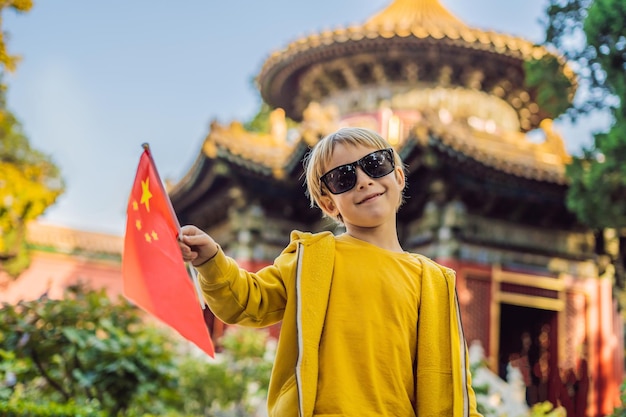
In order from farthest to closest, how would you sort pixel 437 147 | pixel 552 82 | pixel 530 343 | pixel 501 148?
pixel 530 343 < pixel 501 148 < pixel 437 147 < pixel 552 82

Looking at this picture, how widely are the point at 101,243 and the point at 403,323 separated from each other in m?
19.8

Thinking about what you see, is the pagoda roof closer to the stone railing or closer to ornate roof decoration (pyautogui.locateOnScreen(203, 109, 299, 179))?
ornate roof decoration (pyautogui.locateOnScreen(203, 109, 299, 179))

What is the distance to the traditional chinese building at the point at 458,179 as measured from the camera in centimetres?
829

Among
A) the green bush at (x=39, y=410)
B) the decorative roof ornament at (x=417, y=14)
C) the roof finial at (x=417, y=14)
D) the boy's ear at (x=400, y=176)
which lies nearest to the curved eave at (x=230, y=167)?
the decorative roof ornament at (x=417, y=14)

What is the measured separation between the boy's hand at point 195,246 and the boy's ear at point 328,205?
16.3 inches

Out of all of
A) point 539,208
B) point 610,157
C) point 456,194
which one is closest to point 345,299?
point 610,157

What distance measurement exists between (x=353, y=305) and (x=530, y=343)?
28.9ft

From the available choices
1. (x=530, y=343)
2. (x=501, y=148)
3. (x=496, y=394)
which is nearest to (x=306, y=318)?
(x=496, y=394)

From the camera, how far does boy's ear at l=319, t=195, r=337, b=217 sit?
2121mm

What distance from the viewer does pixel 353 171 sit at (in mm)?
1995

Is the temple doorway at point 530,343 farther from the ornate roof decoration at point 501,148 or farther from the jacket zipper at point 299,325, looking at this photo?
the jacket zipper at point 299,325

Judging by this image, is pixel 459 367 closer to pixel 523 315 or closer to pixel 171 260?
pixel 171 260

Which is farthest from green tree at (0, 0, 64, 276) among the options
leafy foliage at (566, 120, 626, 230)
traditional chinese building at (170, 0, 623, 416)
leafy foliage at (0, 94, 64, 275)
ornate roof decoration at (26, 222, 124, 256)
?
leafy foliage at (566, 120, 626, 230)

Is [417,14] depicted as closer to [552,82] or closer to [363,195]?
[552,82]
